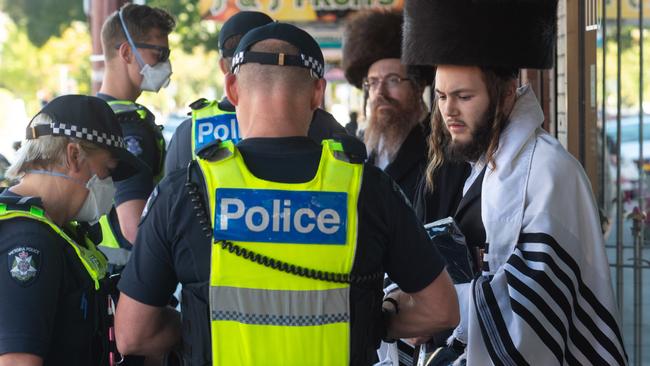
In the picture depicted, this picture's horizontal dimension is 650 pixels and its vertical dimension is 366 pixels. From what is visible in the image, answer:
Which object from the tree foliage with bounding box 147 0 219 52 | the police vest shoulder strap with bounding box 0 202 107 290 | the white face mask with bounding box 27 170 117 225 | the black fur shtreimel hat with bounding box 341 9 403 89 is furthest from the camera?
the tree foliage with bounding box 147 0 219 52

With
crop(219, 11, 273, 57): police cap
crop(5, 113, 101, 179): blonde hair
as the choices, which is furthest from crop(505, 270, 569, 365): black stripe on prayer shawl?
crop(219, 11, 273, 57): police cap

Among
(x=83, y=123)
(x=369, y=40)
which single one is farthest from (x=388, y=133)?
(x=83, y=123)

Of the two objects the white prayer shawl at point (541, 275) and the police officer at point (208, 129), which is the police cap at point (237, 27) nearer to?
the police officer at point (208, 129)

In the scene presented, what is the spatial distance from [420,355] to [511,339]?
0.50 metres

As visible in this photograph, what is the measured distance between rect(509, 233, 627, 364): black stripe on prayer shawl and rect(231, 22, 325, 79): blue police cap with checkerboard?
0.98 m

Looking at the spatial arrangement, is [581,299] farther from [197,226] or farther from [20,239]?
[20,239]

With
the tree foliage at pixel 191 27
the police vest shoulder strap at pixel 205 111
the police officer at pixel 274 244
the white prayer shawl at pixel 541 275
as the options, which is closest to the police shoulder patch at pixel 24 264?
the police officer at pixel 274 244

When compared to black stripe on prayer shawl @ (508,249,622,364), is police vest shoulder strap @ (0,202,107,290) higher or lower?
higher

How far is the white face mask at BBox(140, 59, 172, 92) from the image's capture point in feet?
15.7

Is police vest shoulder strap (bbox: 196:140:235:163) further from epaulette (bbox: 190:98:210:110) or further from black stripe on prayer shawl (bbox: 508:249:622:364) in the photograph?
epaulette (bbox: 190:98:210:110)

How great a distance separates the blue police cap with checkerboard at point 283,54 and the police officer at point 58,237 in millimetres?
677

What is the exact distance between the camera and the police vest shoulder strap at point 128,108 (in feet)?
14.3

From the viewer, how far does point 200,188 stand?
93.7 inches

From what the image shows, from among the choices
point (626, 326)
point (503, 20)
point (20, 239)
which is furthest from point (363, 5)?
point (20, 239)
